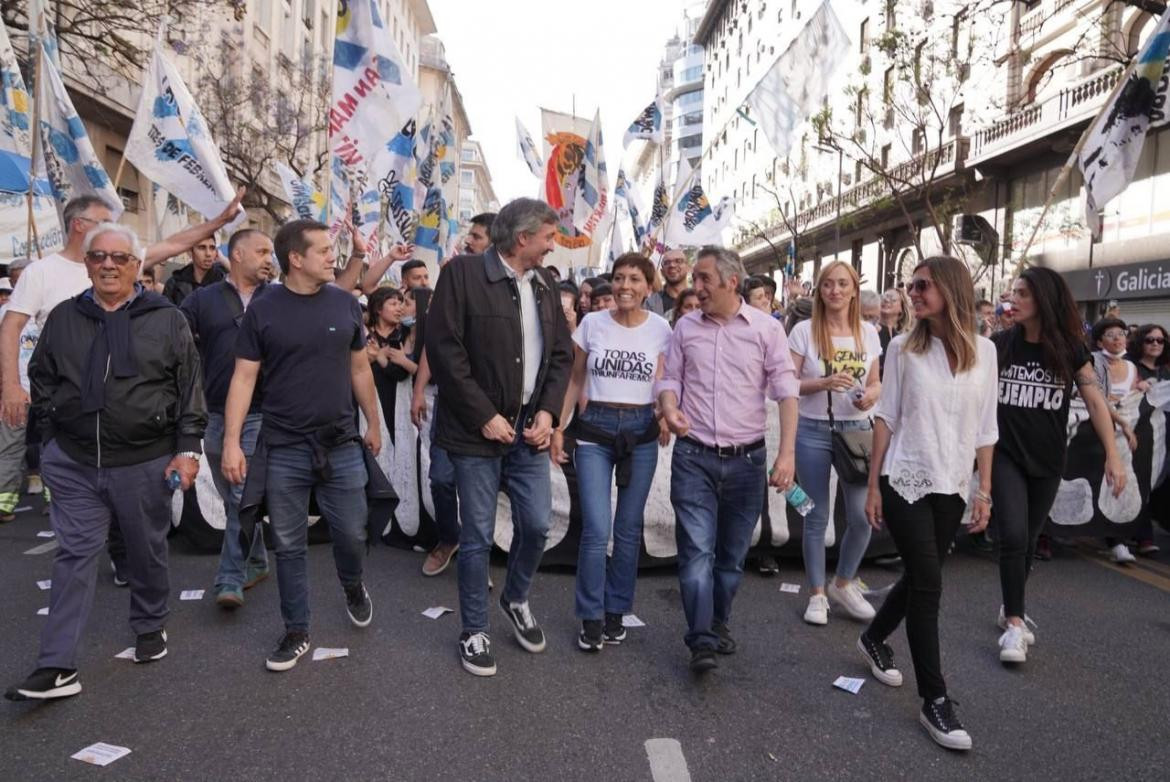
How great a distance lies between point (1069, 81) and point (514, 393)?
27171 mm

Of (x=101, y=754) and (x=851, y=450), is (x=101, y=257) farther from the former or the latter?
(x=851, y=450)

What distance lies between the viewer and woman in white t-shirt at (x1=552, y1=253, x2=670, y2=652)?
432 cm

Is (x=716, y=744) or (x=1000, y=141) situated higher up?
(x=1000, y=141)

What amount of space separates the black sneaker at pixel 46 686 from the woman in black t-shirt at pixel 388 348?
3175mm

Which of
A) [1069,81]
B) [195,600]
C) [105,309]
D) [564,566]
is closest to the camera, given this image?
[105,309]

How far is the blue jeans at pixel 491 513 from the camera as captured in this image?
4.11 meters

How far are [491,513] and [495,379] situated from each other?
2.10ft

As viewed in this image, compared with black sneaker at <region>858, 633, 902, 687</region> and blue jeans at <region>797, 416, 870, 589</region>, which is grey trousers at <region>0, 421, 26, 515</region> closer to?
blue jeans at <region>797, 416, 870, 589</region>

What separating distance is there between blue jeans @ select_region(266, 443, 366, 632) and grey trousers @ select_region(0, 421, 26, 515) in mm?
3508

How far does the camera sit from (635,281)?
4344 millimetres

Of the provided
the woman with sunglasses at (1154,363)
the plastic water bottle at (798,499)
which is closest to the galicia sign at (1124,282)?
the woman with sunglasses at (1154,363)

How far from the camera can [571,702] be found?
12.2 ft

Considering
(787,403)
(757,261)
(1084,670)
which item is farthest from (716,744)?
(757,261)

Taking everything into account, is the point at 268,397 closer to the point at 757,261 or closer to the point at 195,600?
the point at 195,600
